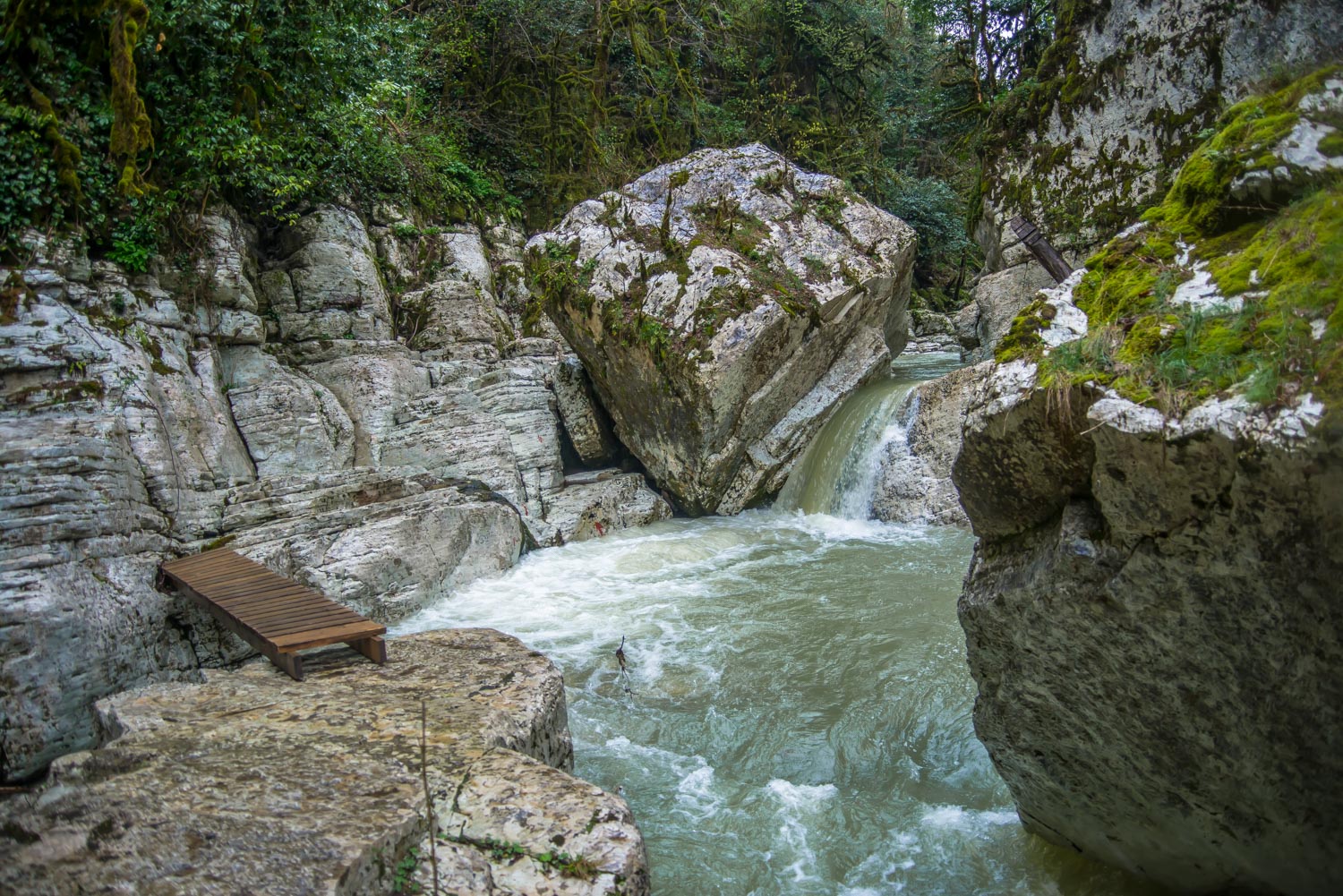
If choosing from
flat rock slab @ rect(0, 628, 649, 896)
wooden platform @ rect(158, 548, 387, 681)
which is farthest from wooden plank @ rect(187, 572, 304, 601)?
flat rock slab @ rect(0, 628, 649, 896)

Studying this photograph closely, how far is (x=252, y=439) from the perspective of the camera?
10.2m

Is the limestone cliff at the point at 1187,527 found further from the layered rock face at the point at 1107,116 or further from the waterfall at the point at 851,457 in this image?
the layered rock face at the point at 1107,116

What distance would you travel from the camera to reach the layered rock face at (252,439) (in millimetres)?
6223

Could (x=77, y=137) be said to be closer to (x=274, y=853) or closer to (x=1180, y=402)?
(x=274, y=853)

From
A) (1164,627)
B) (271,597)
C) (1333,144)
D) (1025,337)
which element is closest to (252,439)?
(271,597)

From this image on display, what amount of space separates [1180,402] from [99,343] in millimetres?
8733

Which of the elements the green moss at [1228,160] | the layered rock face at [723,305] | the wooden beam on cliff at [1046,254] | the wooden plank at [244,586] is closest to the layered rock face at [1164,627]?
the green moss at [1228,160]

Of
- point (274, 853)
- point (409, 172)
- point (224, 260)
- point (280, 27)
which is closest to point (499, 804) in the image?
point (274, 853)

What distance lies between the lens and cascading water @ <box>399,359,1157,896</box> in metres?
4.10

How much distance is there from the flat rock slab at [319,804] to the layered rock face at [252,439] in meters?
2.34

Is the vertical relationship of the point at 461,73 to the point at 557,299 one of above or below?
above

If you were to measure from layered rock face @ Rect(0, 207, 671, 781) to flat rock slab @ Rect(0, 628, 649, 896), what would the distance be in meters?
2.34

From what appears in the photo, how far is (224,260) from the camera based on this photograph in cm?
1074

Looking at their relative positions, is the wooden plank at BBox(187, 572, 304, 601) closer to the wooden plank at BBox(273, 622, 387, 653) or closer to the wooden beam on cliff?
the wooden plank at BBox(273, 622, 387, 653)
